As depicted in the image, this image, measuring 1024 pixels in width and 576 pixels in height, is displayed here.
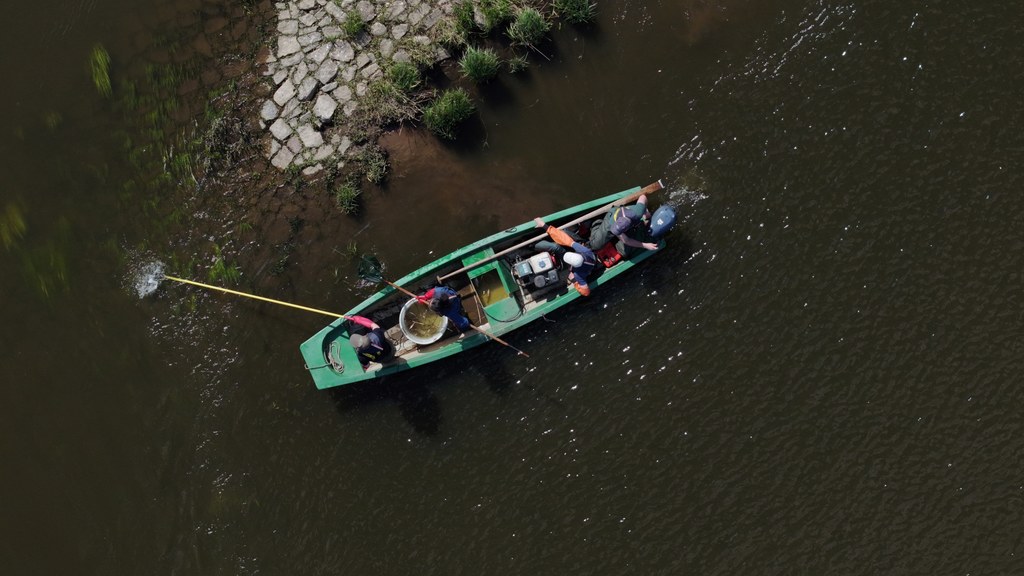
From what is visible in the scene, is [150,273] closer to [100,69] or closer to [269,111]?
[269,111]

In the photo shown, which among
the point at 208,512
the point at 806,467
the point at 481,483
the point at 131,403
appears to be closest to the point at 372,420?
the point at 481,483

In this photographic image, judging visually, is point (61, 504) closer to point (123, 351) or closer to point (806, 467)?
point (123, 351)

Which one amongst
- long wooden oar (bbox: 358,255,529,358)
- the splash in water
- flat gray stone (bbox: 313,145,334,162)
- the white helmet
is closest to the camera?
the white helmet

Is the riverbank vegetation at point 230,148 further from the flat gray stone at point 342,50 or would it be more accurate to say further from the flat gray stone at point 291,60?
the flat gray stone at point 291,60

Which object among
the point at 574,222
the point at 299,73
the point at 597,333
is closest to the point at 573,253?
the point at 574,222

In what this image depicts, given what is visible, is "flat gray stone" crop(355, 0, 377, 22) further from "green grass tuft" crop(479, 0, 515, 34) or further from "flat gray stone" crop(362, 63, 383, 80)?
"green grass tuft" crop(479, 0, 515, 34)

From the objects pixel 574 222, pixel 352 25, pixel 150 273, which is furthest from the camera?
pixel 150 273

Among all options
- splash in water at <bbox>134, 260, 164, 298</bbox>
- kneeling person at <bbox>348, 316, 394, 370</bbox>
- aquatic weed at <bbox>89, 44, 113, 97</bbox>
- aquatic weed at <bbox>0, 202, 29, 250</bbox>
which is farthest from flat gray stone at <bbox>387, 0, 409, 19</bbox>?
aquatic weed at <bbox>0, 202, 29, 250</bbox>
